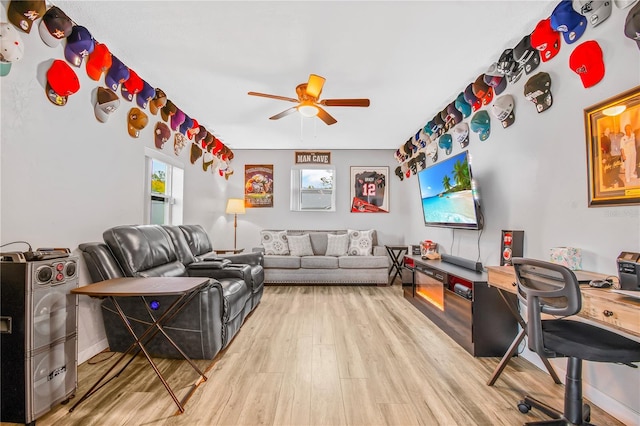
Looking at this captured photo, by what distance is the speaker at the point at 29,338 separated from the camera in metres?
1.40

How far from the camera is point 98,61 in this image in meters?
2.26

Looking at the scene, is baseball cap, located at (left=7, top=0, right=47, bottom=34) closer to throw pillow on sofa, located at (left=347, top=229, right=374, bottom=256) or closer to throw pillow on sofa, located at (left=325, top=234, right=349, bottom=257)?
throw pillow on sofa, located at (left=325, top=234, right=349, bottom=257)

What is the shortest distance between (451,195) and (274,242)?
10.4ft

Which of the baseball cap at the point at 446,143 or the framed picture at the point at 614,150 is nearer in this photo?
the framed picture at the point at 614,150

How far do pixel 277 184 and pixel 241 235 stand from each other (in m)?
1.30

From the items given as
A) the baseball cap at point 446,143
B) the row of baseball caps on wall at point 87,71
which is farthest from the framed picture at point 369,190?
the row of baseball caps on wall at point 87,71

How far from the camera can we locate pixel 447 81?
2.89m

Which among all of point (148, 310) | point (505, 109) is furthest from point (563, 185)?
point (148, 310)

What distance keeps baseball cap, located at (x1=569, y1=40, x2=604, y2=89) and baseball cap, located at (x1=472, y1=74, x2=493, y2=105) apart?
93 centimetres

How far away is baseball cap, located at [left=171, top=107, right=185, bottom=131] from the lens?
139 inches

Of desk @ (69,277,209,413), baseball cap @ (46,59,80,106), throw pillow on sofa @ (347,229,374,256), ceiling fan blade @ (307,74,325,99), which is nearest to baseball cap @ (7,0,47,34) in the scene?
baseball cap @ (46,59,80,106)

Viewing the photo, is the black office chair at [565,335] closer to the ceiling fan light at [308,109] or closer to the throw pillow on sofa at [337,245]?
the ceiling fan light at [308,109]

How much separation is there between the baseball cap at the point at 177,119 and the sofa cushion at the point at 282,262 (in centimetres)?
248

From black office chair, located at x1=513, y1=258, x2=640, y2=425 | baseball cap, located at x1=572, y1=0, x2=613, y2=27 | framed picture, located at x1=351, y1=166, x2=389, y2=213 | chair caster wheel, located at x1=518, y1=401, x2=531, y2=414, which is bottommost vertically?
chair caster wheel, located at x1=518, y1=401, x2=531, y2=414
